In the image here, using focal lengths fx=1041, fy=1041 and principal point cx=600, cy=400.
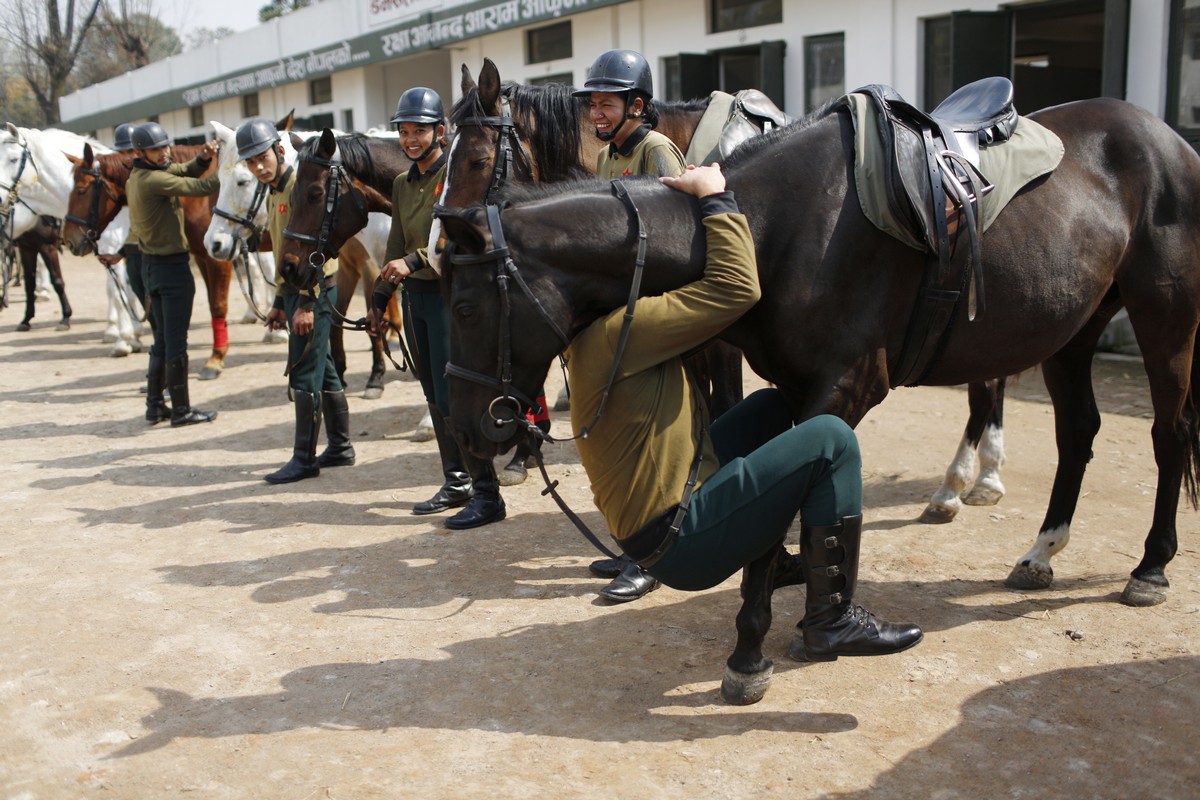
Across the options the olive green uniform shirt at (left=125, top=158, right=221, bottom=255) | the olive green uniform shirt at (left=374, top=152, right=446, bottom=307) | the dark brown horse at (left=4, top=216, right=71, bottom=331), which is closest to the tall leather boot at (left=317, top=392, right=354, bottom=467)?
the olive green uniform shirt at (left=374, top=152, right=446, bottom=307)

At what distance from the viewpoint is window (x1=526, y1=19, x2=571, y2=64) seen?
1574 centimetres

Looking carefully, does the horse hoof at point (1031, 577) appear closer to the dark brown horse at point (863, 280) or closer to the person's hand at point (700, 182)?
the dark brown horse at point (863, 280)

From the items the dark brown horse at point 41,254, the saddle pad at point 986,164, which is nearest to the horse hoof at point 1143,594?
the saddle pad at point 986,164

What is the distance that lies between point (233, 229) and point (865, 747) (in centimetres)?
663

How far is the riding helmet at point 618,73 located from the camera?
426 centimetres

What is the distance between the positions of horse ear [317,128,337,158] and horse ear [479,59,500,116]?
1.17m

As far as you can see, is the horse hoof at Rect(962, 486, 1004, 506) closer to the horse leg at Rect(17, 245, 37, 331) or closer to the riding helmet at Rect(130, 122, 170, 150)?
the riding helmet at Rect(130, 122, 170, 150)

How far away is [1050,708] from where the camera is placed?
318 centimetres

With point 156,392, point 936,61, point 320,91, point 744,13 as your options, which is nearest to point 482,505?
point 156,392

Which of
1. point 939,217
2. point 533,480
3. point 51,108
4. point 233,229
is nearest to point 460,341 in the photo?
point 939,217

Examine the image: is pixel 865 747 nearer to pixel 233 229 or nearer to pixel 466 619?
pixel 466 619

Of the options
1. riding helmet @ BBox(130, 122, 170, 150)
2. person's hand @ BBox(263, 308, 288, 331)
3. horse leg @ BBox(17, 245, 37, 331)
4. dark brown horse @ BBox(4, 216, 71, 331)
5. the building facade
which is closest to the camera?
person's hand @ BBox(263, 308, 288, 331)

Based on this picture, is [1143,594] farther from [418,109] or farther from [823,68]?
[823,68]

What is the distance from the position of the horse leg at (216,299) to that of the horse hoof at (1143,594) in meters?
7.90
